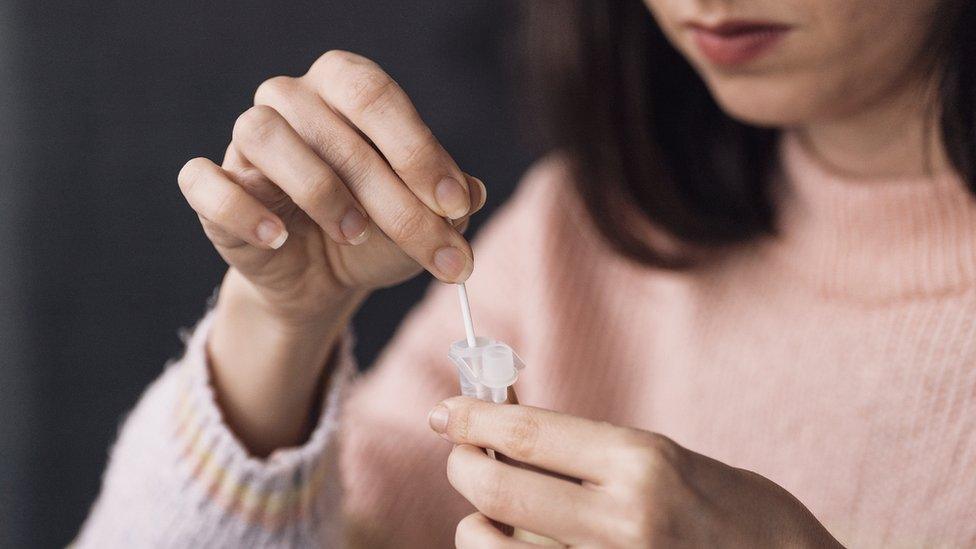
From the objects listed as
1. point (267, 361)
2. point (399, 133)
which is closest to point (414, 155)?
point (399, 133)

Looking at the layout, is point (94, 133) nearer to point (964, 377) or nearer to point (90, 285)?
point (90, 285)

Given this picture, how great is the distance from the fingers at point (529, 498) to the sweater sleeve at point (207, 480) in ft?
0.83

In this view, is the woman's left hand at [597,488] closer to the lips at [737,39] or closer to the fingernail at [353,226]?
the fingernail at [353,226]

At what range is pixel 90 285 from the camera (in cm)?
101

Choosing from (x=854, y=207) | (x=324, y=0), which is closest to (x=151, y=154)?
(x=324, y=0)

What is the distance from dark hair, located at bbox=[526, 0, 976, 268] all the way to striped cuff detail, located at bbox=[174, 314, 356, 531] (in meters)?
0.31

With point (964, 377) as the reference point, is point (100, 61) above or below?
above

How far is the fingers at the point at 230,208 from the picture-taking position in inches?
19.1

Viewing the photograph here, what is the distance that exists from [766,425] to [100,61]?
706 mm

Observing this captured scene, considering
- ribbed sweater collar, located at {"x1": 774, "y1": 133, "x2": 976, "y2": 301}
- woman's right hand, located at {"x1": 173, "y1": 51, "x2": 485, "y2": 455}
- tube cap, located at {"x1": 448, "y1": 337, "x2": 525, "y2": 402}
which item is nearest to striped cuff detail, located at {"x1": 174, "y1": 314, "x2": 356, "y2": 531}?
woman's right hand, located at {"x1": 173, "y1": 51, "x2": 485, "y2": 455}

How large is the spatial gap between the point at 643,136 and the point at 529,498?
1.67ft

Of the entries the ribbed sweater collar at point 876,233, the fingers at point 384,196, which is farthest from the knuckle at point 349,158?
the ribbed sweater collar at point 876,233

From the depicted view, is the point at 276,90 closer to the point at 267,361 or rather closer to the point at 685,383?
the point at 267,361

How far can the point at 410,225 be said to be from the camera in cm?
49
